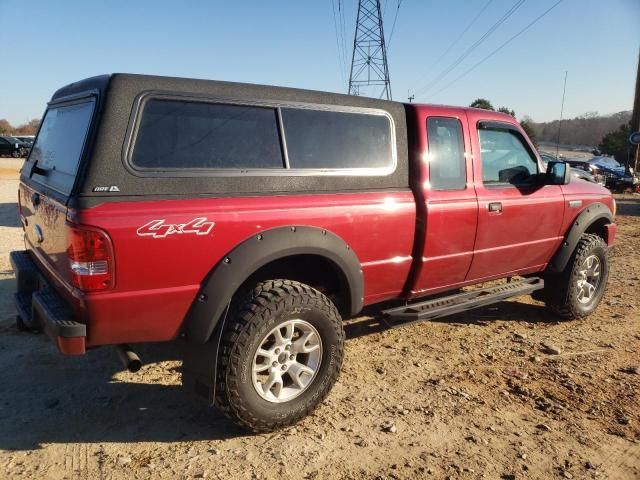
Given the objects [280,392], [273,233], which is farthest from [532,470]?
[273,233]

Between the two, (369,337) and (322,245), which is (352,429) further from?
(369,337)

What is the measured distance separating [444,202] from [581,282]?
7.38 feet

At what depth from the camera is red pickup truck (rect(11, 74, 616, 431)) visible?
97.3 inches

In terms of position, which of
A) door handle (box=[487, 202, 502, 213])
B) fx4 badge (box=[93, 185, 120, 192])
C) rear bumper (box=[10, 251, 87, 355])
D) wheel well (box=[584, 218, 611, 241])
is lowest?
rear bumper (box=[10, 251, 87, 355])

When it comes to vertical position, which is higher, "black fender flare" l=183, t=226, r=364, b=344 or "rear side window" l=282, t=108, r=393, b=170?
"rear side window" l=282, t=108, r=393, b=170

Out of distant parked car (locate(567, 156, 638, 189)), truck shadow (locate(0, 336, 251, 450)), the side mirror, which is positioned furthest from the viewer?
distant parked car (locate(567, 156, 638, 189))

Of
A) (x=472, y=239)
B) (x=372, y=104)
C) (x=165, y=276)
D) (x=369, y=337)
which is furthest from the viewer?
(x=369, y=337)

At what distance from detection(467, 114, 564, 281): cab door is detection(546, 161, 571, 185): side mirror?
104mm

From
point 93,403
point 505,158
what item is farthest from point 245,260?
point 505,158

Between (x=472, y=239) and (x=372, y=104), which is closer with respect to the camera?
(x=372, y=104)

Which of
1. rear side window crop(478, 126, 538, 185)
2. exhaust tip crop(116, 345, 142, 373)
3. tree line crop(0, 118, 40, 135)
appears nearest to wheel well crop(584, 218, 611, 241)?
rear side window crop(478, 126, 538, 185)

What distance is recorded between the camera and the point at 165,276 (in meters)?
2.54

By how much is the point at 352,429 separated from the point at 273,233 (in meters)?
1.29

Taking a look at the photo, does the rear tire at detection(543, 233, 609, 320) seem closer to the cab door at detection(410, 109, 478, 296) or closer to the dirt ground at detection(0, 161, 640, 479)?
the dirt ground at detection(0, 161, 640, 479)
